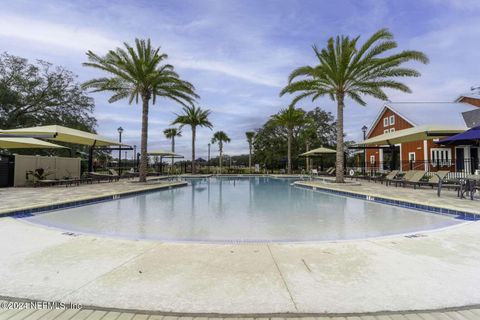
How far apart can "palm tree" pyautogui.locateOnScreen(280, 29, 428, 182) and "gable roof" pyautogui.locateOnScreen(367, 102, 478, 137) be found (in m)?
12.2

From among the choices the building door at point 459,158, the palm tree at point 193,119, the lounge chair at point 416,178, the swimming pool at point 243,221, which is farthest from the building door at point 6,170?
the building door at point 459,158

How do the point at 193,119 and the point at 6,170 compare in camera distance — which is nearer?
the point at 6,170

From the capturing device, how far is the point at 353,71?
14.2 m

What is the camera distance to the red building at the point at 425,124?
20766 mm

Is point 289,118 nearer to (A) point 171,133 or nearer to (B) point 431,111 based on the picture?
(B) point 431,111

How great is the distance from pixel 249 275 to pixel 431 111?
30.0 m

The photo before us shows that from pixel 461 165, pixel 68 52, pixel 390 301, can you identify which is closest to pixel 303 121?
pixel 461 165

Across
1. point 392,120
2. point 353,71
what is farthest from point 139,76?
point 392,120

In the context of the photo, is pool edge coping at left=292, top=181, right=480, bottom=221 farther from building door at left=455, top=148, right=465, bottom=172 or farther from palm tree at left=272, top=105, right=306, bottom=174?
palm tree at left=272, top=105, right=306, bottom=174

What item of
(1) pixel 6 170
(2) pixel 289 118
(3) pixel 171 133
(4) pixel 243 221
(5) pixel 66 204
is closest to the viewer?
(4) pixel 243 221

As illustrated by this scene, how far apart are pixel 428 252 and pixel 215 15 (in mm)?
12428

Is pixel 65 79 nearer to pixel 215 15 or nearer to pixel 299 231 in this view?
pixel 215 15

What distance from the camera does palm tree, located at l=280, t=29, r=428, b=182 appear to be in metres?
13.2

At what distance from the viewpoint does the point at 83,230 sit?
5.37m
